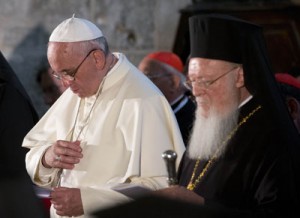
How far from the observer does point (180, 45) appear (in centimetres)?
1038

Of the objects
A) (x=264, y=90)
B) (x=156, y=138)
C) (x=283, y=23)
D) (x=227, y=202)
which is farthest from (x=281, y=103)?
(x=283, y=23)

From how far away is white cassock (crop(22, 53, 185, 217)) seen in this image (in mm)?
5590

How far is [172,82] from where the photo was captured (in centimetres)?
841

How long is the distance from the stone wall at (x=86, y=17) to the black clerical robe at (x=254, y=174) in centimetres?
531

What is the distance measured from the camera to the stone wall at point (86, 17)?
33.8 ft

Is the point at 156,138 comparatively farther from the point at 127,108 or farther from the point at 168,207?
the point at 168,207

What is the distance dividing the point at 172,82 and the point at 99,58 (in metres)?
2.70

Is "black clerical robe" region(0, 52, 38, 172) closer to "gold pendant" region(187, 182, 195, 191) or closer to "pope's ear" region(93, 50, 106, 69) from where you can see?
"pope's ear" region(93, 50, 106, 69)

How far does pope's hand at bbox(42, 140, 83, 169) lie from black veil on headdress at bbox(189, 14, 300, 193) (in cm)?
83

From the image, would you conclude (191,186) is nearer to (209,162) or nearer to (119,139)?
(209,162)

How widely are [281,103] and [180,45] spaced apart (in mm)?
5428

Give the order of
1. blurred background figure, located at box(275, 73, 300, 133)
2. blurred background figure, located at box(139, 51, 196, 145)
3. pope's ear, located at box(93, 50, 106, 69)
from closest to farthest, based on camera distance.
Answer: pope's ear, located at box(93, 50, 106, 69), blurred background figure, located at box(275, 73, 300, 133), blurred background figure, located at box(139, 51, 196, 145)

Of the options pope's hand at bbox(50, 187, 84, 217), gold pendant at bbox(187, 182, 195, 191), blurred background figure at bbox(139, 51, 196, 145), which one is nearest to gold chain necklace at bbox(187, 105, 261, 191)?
gold pendant at bbox(187, 182, 195, 191)

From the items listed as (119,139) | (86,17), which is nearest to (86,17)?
(86,17)
